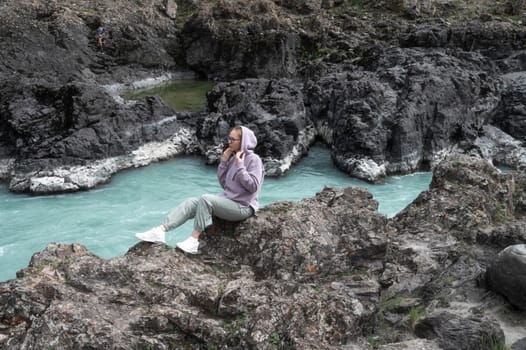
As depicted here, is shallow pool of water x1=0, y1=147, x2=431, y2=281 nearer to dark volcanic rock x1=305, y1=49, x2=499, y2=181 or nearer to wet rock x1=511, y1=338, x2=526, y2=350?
dark volcanic rock x1=305, y1=49, x2=499, y2=181

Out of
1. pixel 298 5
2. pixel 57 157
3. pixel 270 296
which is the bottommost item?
pixel 57 157

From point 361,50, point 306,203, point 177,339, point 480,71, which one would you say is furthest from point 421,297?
point 361,50

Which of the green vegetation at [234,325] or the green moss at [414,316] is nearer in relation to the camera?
the green vegetation at [234,325]

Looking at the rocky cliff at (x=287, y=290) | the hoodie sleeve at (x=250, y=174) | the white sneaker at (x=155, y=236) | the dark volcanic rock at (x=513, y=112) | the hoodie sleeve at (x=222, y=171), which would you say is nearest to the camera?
the rocky cliff at (x=287, y=290)

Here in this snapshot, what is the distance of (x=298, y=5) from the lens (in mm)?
40219

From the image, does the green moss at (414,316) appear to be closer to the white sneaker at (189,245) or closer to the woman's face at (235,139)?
the white sneaker at (189,245)

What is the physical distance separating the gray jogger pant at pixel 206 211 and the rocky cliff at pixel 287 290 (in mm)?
183

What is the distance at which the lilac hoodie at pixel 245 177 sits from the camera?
→ 6805 millimetres

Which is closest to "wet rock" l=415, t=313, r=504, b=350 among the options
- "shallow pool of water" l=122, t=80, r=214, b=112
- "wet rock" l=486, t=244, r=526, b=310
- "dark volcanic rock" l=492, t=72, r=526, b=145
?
"wet rock" l=486, t=244, r=526, b=310

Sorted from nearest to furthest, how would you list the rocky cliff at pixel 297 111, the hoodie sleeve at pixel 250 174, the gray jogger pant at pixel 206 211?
the gray jogger pant at pixel 206 211 → the hoodie sleeve at pixel 250 174 → the rocky cliff at pixel 297 111

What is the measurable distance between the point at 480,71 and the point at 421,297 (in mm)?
18716

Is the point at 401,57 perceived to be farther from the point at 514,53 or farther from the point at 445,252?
the point at 445,252

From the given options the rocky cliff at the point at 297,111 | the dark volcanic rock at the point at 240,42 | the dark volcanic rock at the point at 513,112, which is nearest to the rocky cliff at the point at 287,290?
the rocky cliff at the point at 297,111

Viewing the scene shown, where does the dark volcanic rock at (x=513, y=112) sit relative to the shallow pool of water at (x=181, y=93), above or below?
above
